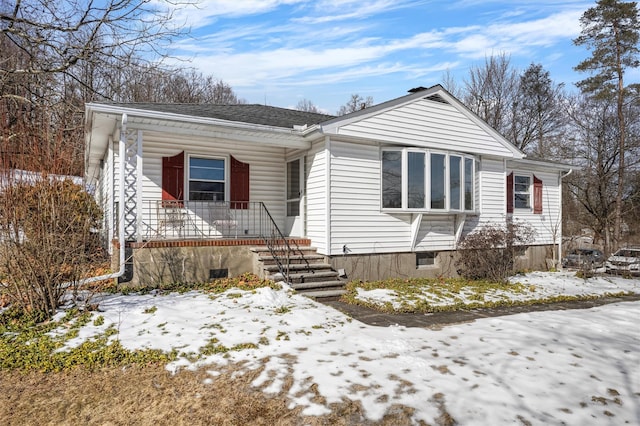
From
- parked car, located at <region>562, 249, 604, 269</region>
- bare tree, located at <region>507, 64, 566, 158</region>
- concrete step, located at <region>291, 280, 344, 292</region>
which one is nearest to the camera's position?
concrete step, located at <region>291, 280, 344, 292</region>

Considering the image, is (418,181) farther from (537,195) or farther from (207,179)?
(537,195)

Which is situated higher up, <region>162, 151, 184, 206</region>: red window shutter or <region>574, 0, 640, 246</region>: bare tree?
<region>574, 0, 640, 246</region>: bare tree

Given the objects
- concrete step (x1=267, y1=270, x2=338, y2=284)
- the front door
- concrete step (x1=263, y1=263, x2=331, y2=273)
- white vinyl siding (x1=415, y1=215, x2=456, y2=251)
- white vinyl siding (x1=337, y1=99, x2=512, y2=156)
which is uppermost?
white vinyl siding (x1=337, y1=99, x2=512, y2=156)

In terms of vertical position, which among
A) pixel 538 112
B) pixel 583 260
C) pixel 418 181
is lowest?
pixel 583 260

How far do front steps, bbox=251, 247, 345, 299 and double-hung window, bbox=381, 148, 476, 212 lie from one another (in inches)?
86.4

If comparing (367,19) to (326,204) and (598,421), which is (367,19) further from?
(598,421)

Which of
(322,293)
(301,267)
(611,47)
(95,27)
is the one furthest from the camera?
(611,47)

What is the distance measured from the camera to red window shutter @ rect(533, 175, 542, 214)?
1263cm

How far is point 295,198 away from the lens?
31.4 ft

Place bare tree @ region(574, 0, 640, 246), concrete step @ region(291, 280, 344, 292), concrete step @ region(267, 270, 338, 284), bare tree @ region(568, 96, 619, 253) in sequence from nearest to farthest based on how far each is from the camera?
concrete step @ region(291, 280, 344, 292), concrete step @ region(267, 270, 338, 284), bare tree @ region(574, 0, 640, 246), bare tree @ region(568, 96, 619, 253)

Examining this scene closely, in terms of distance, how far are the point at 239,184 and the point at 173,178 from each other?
152cm

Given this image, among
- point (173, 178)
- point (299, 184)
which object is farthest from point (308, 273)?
point (173, 178)

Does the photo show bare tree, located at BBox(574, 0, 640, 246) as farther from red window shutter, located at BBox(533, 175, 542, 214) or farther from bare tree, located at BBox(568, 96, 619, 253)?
red window shutter, located at BBox(533, 175, 542, 214)

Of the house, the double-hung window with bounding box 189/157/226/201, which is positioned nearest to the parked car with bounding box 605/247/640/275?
the house
